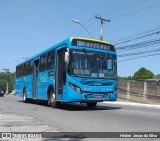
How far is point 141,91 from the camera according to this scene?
35.1 m

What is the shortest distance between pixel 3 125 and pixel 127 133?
4.09 metres

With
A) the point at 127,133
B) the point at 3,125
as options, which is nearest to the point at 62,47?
the point at 3,125

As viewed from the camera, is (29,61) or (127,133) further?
(29,61)

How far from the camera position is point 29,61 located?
24.2m

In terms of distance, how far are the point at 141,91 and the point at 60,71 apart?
65.2ft

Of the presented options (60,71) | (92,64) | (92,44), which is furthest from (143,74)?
(92,64)

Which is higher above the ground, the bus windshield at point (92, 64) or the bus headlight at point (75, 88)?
the bus windshield at point (92, 64)

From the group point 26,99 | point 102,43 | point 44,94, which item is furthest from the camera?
point 26,99

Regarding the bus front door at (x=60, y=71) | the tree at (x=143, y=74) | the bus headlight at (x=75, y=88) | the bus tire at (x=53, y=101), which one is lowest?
the bus tire at (x=53, y=101)

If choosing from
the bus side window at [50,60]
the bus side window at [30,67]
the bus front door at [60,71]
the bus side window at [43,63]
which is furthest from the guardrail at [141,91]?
the bus front door at [60,71]

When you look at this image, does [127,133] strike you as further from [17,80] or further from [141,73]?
[141,73]

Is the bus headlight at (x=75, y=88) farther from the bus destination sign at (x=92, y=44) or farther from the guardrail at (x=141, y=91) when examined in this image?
the guardrail at (x=141, y=91)

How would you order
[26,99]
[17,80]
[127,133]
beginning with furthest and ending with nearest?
1. [17,80]
2. [26,99]
3. [127,133]

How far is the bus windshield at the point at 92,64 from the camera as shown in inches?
620
